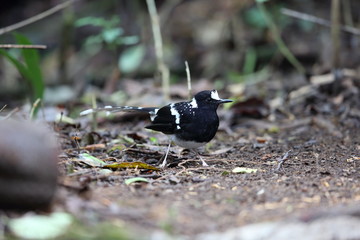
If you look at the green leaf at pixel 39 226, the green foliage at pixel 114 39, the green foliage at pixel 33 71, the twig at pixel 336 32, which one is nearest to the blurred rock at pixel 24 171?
the green leaf at pixel 39 226

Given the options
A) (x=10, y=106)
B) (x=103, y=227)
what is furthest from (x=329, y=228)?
(x=10, y=106)

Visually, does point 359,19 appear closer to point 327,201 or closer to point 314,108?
point 314,108

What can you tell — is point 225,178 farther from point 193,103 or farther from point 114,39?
point 114,39

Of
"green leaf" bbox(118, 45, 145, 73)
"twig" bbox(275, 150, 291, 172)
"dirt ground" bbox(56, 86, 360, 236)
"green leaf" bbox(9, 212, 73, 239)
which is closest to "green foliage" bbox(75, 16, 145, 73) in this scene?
"green leaf" bbox(118, 45, 145, 73)

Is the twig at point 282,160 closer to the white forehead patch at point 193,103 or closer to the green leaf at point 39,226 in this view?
the white forehead patch at point 193,103

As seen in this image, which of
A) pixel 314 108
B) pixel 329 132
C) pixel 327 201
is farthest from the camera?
pixel 314 108

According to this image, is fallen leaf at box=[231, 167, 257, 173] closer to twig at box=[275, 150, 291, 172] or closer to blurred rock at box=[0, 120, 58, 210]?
twig at box=[275, 150, 291, 172]
